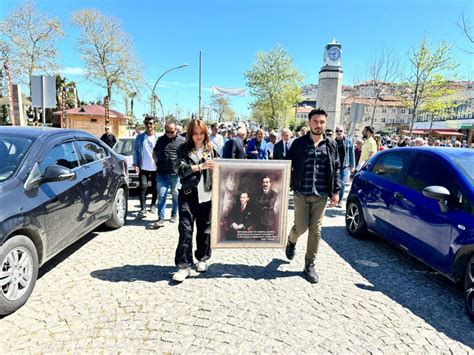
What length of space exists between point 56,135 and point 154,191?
9.16ft

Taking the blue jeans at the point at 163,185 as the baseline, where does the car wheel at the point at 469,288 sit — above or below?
below

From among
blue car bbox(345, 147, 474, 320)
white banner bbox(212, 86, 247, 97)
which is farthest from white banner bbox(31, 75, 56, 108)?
white banner bbox(212, 86, 247, 97)

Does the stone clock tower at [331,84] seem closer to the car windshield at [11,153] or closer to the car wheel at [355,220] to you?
the car wheel at [355,220]

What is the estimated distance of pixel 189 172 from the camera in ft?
11.4

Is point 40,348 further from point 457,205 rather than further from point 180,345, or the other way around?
point 457,205

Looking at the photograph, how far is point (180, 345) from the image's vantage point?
8.53 ft

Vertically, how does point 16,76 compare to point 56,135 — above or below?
above

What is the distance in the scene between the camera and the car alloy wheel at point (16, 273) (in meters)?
2.81

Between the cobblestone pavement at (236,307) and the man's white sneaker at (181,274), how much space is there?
0.07m

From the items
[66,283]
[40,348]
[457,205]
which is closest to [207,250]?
[66,283]

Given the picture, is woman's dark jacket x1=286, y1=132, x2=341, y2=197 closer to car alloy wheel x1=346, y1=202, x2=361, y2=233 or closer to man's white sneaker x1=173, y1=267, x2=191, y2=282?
man's white sneaker x1=173, y1=267, x2=191, y2=282

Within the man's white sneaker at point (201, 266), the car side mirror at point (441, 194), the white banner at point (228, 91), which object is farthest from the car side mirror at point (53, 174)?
the white banner at point (228, 91)

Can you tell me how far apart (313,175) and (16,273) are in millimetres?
3092

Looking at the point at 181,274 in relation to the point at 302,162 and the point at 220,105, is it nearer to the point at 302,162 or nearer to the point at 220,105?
the point at 302,162
